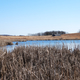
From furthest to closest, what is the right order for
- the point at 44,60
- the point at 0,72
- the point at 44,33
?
the point at 44,33 → the point at 44,60 → the point at 0,72

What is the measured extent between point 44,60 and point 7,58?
4.85ft

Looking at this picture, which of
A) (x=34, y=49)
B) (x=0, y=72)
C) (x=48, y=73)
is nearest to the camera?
(x=48, y=73)

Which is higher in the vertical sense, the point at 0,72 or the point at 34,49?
the point at 34,49

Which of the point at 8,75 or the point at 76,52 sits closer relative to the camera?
the point at 8,75

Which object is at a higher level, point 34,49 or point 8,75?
point 34,49

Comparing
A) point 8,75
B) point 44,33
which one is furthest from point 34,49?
point 44,33

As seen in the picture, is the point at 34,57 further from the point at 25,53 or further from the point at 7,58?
the point at 7,58

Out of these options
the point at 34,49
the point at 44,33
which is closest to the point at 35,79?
the point at 34,49

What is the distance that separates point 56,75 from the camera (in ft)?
10.2

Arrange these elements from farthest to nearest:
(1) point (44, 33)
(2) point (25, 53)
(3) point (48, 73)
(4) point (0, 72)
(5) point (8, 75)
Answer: (1) point (44, 33)
(2) point (25, 53)
(4) point (0, 72)
(5) point (8, 75)
(3) point (48, 73)

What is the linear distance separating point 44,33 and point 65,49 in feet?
209

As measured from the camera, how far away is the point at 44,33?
69.9 metres

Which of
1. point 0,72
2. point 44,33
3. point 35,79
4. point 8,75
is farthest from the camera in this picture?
point 44,33

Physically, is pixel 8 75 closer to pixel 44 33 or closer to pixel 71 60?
pixel 71 60
